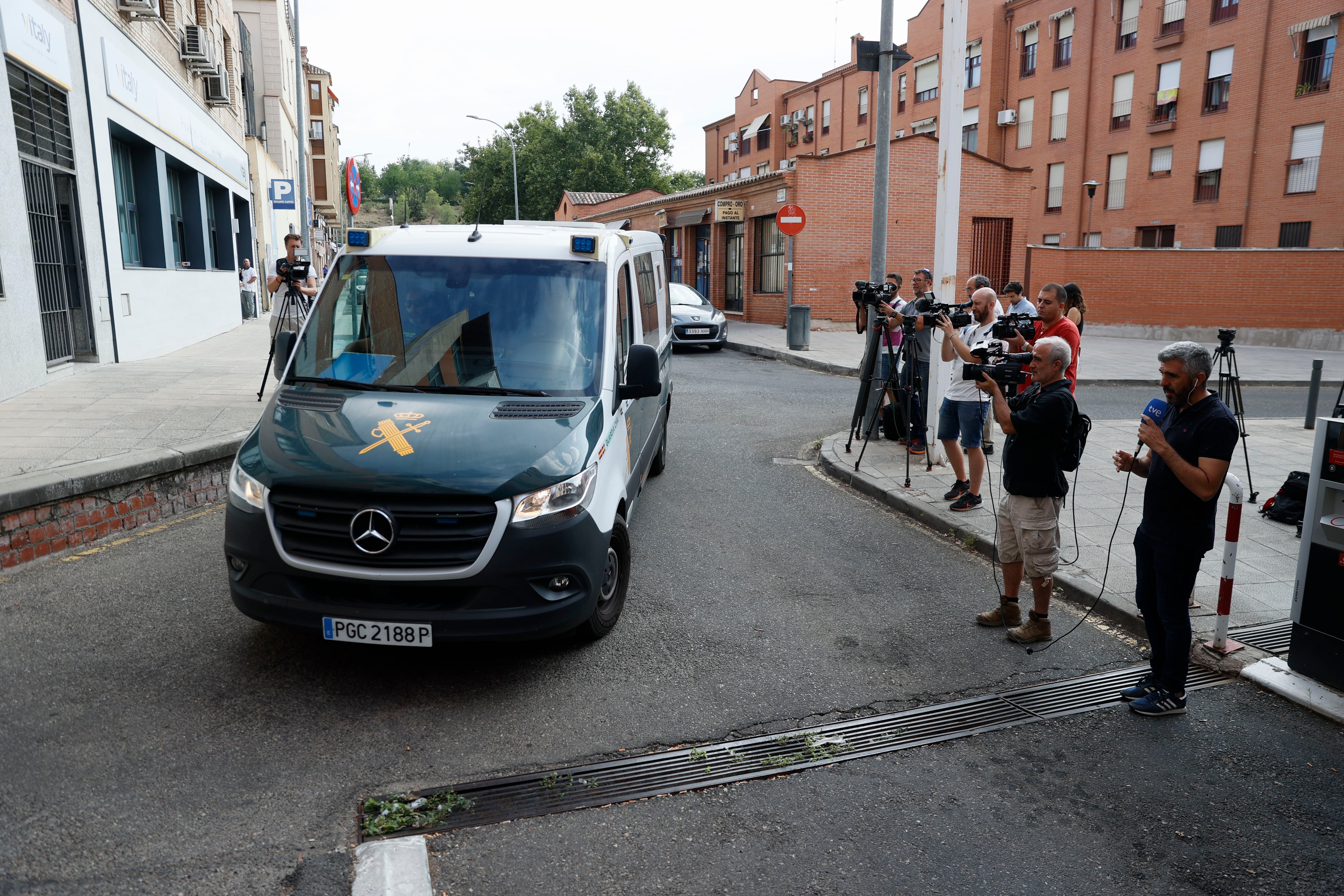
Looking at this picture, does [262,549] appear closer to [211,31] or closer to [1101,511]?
[1101,511]

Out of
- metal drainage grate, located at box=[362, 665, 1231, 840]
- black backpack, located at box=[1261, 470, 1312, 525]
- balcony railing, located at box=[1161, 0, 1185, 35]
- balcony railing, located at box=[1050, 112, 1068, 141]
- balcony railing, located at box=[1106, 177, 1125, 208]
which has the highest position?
balcony railing, located at box=[1161, 0, 1185, 35]

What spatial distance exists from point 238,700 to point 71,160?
11219mm

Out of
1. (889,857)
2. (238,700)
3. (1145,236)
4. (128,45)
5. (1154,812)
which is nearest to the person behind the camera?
(889,857)

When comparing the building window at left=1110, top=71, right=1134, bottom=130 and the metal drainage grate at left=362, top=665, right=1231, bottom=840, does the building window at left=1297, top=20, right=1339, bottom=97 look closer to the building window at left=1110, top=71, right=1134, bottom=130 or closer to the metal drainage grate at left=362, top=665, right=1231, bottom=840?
the building window at left=1110, top=71, right=1134, bottom=130

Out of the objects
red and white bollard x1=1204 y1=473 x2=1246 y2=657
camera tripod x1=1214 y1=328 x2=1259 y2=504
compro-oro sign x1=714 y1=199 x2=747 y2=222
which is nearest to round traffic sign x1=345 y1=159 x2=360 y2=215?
compro-oro sign x1=714 y1=199 x2=747 y2=222

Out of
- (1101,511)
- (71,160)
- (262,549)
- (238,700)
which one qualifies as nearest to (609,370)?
(262,549)

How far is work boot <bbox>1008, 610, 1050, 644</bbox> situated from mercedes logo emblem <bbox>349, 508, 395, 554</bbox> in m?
3.31

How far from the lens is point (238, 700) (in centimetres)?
414

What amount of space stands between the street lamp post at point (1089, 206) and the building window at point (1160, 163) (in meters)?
1.99

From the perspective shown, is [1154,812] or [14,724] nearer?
[1154,812]

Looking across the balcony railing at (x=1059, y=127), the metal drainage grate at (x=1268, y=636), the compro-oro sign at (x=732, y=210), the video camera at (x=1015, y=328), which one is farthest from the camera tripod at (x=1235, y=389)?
the balcony railing at (x=1059, y=127)

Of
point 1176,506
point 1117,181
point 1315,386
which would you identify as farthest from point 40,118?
point 1117,181

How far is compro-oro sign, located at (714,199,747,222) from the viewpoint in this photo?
28.8 m

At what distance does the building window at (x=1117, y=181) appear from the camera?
1441 inches
